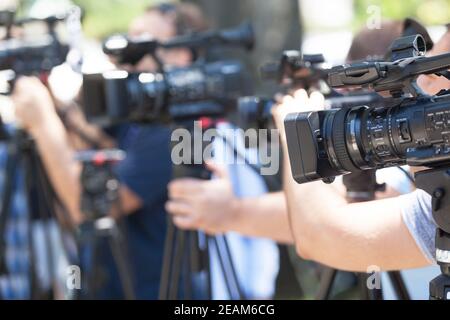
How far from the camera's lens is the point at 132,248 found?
4281 millimetres

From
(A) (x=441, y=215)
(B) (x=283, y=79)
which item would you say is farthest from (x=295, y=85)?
(A) (x=441, y=215)

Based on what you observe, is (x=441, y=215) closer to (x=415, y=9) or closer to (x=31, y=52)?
(x=31, y=52)

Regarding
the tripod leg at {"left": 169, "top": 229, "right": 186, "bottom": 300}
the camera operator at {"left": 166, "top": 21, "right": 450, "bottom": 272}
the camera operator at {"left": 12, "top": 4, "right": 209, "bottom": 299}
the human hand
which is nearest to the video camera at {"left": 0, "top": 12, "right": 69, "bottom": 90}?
the camera operator at {"left": 12, "top": 4, "right": 209, "bottom": 299}

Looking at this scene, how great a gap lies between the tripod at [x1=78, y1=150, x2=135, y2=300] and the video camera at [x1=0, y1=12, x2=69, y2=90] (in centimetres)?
43

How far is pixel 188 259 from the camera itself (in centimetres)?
373

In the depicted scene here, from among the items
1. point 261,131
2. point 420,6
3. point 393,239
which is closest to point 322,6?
point 420,6

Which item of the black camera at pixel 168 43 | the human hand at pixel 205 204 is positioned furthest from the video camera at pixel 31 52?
the human hand at pixel 205 204

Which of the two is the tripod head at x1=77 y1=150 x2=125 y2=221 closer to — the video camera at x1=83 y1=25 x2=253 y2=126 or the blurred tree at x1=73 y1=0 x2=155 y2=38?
the video camera at x1=83 y1=25 x2=253 y2=126

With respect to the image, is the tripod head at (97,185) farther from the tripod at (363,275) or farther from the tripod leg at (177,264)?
the tripod at (363,275)

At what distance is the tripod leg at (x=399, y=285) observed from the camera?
300 centimetres

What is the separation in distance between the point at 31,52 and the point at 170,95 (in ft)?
2.62

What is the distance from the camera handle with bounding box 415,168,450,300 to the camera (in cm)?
197

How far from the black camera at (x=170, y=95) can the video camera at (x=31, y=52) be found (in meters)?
0.50
